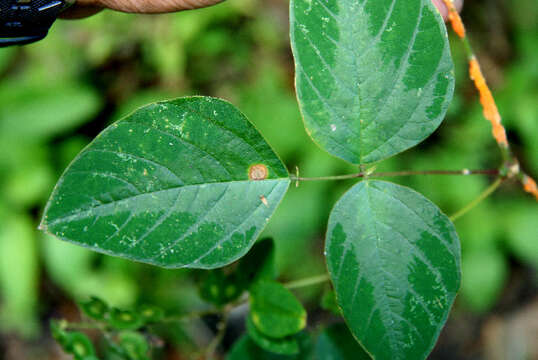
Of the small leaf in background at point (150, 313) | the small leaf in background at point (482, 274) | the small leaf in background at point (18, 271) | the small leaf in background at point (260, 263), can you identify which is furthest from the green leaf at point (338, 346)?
the small leaf in background at point (18, 271)

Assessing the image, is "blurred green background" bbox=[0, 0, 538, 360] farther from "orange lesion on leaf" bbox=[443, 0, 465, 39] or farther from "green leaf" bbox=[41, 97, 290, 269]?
"green leaf" bbox=[41, 97, 290, 269]

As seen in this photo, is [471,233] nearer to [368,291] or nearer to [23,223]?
[368,291]

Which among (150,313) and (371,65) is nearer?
(371,65)

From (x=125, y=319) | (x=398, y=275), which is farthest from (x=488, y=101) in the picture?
(x=125, y=319)

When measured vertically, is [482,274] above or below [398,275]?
below

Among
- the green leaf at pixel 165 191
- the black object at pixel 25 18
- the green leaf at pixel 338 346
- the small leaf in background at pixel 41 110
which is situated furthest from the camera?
the small leaf in background at pixel 41 110

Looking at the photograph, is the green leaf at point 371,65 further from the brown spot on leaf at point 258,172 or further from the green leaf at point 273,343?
the green leaf at point 273,343

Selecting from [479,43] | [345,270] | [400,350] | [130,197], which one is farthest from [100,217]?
[479,43]

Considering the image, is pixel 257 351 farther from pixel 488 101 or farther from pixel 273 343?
pixel 488 101
